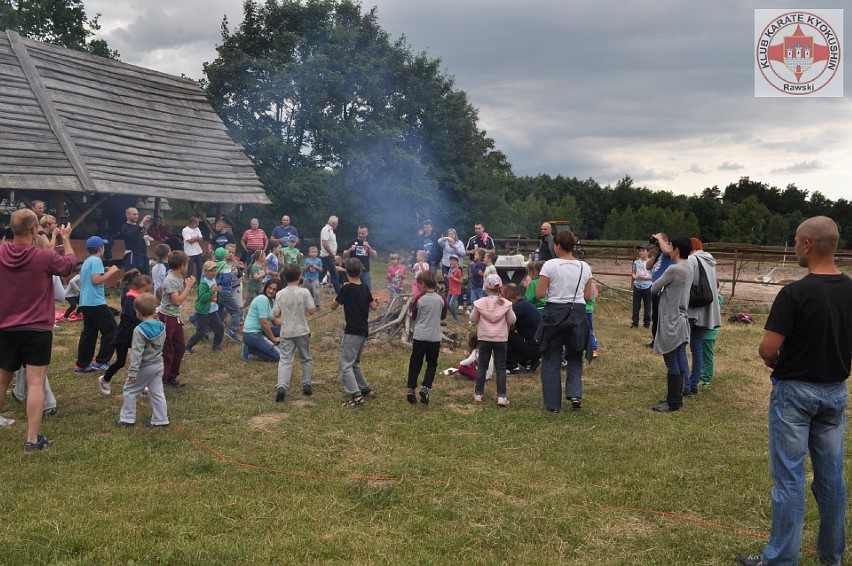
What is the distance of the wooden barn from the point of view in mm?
14383

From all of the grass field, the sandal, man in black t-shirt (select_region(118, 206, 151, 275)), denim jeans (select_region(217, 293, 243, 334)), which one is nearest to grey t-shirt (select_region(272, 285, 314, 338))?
the grass field

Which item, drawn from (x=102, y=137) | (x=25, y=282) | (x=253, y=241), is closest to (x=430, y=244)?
(x=253, y=241)

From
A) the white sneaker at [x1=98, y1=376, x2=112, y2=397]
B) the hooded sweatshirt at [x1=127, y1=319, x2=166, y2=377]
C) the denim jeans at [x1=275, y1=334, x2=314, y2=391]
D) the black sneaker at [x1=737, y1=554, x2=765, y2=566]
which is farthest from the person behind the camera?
the denim jeans at [x1=275, y1=334, x2=314, y2=391]

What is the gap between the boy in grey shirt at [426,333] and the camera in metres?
7.34

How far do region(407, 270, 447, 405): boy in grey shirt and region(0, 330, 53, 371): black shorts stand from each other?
11.5ft

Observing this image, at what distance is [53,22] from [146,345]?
1077 inches

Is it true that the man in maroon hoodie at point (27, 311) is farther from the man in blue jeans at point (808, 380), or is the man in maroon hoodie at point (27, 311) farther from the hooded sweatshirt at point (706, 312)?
the hooded sweatshirt at point (706, 312)

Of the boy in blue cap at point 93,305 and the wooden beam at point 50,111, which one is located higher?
the wooden beam at point 50,111

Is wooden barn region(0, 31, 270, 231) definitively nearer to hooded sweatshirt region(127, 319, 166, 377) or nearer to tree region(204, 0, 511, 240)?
tree region(204, 0, 511, 240)

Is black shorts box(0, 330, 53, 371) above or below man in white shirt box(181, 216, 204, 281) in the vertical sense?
below

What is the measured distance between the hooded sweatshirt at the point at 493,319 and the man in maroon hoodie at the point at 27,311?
4.06 m

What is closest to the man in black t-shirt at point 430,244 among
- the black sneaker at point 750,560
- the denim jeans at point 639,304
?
the denim jeans at point 639,304

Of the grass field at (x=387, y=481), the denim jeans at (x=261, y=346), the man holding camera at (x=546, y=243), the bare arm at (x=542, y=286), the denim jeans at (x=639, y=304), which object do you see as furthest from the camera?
the denim jeans at (x=639, y=304)

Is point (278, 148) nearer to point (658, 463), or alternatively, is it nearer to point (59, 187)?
point (59, 187)
